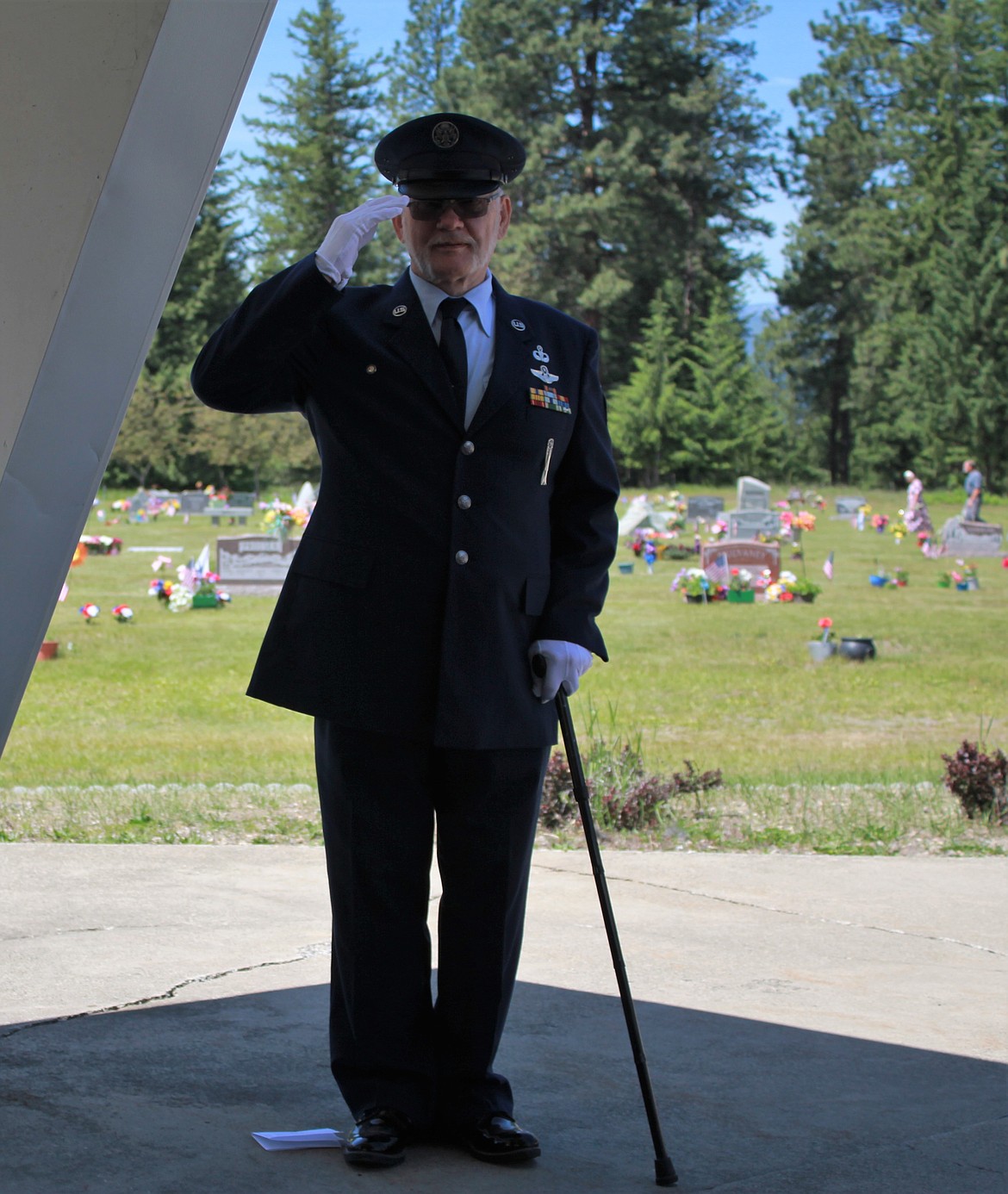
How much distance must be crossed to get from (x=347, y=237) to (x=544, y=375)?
478 mm

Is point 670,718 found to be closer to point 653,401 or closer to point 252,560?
point 252,560

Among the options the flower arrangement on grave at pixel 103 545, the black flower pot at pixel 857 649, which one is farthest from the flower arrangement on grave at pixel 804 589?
the flower arrangement on grave at pixel 103 545

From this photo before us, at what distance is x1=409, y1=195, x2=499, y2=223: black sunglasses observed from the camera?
2.52 m

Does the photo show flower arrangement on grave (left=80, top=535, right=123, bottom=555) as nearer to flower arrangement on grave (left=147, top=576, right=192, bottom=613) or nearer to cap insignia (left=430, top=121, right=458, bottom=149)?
flower arrangement on grave (left=147, top=576, right=192, bottom=613)

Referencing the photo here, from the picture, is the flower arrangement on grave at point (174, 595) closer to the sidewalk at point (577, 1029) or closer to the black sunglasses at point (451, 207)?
the sidewalk at point (577, 1029)

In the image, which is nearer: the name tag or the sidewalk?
the sidewalk

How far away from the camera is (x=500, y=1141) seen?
2.50m

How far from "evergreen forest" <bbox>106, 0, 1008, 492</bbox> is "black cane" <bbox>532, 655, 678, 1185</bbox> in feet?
128

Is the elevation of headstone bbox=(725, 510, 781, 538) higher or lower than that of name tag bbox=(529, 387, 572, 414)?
higher

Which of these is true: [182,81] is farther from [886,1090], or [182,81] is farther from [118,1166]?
[886,1090]

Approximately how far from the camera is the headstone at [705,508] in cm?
2869

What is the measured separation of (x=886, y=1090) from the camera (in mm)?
2863

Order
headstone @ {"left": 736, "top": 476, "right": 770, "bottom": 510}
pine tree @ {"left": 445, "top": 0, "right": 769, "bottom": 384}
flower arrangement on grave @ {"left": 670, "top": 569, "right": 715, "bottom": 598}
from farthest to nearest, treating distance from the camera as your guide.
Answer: pine tree @ {"left": 445, "top": 0, "right": 769, "bottom": 384} → headstone @ {"left": 736, "top": 476, "right": 770, "bottom": 510} → flower arrangement on grave @ {"left": 670, "top": 569, "right": 715, "bottom": 598}

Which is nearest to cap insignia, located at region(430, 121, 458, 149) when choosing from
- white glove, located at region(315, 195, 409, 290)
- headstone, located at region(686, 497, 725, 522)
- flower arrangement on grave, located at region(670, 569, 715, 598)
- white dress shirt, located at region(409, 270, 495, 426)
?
white glove, located at region(315, 195, 409, 290)
